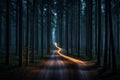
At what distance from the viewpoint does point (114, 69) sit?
22.4 m

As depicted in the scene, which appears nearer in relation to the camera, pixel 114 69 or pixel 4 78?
pixel 4 78

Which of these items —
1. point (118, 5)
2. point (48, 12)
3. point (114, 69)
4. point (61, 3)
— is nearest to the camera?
point (114, 69)

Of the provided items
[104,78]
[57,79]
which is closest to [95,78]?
[104,78]

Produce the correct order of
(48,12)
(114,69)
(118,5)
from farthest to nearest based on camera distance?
(48,12) → (118,5) → (114,69)

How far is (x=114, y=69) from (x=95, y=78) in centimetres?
348

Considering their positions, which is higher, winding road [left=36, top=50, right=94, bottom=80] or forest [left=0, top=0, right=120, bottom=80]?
forest [left=0, top=0, right=120, bottom=80]

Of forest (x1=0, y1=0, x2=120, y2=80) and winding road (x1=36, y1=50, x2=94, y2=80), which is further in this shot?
forest (x1=0, y1=0, x2=120, y2=80)

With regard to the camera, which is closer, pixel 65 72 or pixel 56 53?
pixel 65 72

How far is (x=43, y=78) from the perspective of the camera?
766 inches

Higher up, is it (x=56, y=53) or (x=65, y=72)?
(x=56, y=53)

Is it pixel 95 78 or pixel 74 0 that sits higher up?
pixel 74 0

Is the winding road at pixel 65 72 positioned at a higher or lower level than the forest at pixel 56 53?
lower

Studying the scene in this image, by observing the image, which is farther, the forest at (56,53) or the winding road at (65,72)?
the forest at (56,53)

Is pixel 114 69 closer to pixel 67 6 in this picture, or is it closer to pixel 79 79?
pixel 79 79
